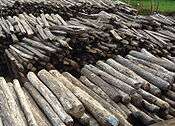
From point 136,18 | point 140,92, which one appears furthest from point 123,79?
point 136,18

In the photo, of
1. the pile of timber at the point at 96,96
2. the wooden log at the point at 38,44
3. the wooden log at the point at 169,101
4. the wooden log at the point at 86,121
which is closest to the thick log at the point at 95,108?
the pile of timber at the point at 96,96

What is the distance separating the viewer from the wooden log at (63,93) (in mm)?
9586

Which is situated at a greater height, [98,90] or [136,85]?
[136,85]

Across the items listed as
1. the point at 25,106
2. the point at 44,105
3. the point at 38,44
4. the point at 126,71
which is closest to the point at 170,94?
the point at 126,71

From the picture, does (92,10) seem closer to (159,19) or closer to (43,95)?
(159,19)

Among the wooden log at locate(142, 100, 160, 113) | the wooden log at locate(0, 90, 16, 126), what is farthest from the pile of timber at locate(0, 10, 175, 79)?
the wooden log at locate(142, 100, 160, 113)

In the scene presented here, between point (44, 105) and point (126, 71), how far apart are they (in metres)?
3.23

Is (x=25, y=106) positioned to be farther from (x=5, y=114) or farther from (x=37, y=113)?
(x=5, y=114)

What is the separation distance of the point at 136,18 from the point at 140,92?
737 cm

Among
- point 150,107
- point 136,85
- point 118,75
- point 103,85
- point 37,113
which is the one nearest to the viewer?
point 37,113

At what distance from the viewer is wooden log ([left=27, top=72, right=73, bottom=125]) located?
9.30 m

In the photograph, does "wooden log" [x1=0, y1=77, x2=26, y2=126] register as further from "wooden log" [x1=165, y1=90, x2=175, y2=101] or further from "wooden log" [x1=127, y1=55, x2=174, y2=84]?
"wooden log" [x1=127, y1=55, x2=174, y2=84]

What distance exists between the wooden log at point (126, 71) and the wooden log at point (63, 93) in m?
1.90

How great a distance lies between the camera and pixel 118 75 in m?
11.9
